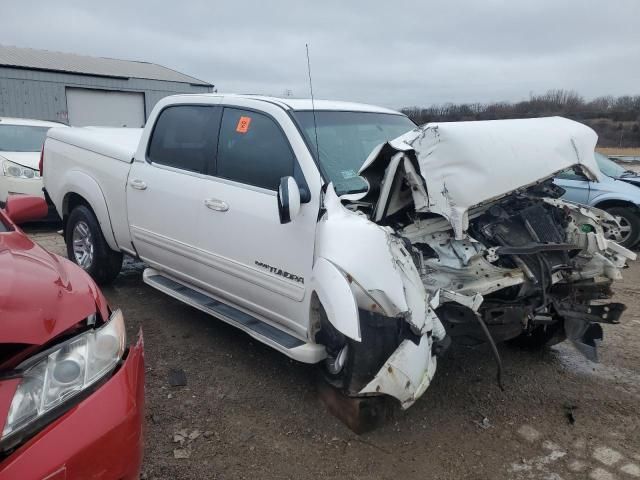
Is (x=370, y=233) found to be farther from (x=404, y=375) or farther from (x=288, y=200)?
(x=404, y=375)

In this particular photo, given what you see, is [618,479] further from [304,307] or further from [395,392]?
[304,307]

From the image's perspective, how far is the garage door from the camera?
2080 cm

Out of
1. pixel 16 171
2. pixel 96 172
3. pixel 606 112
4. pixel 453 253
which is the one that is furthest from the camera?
pixel 606 112

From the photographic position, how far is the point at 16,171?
26.0ft

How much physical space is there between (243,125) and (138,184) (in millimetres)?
1173

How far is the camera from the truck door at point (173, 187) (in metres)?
3.77

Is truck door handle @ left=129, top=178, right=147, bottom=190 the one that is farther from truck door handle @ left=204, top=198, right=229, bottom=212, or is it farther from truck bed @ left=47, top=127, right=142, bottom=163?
truck door handle @ left=204, top=198, right=229, bottom=212

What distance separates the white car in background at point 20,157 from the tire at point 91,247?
286cm

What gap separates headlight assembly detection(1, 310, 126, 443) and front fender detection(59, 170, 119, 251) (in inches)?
118

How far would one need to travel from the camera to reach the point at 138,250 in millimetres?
4422

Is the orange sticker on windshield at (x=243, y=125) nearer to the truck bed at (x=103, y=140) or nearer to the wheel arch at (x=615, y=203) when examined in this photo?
the truck bed at (x=103, y=140)

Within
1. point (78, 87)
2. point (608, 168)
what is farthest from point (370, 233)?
point (78, 87)

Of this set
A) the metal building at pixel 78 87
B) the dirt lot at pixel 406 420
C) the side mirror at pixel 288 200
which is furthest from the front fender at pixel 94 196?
the metal building at pixel 78 87

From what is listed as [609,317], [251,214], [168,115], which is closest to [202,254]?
[251,214]
